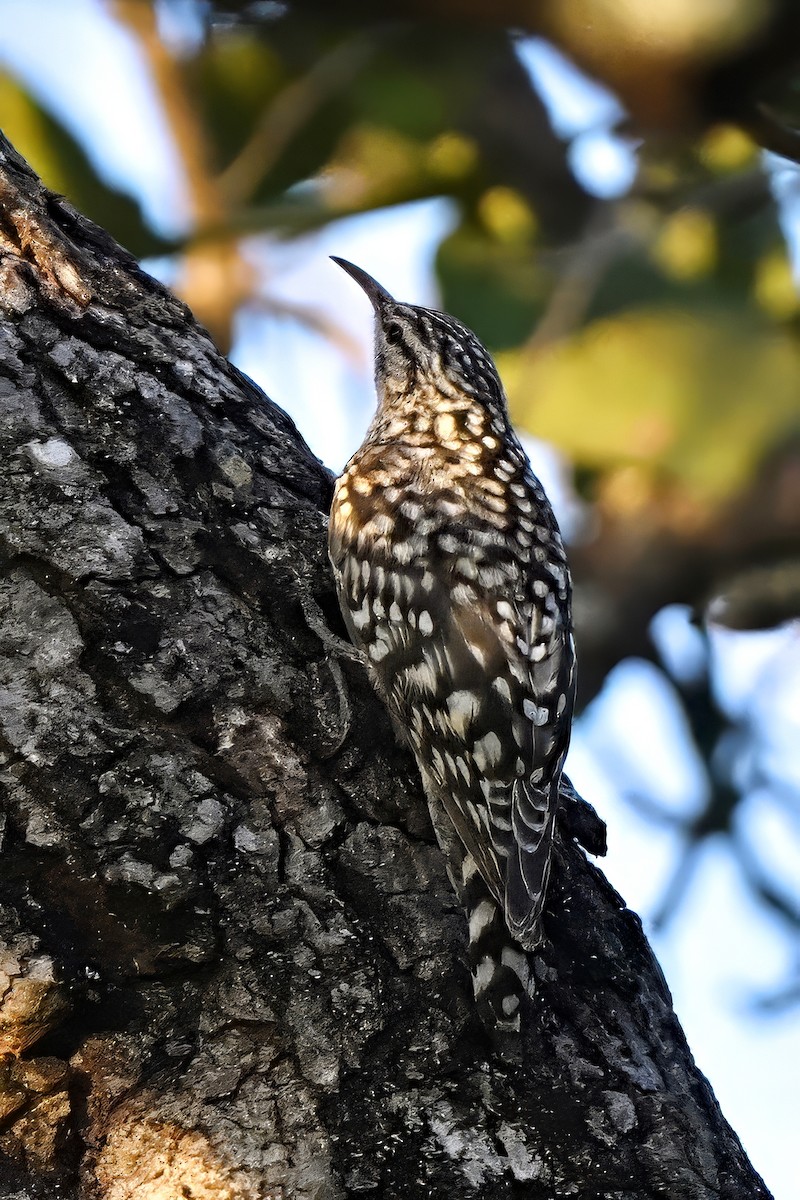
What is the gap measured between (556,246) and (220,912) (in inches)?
219

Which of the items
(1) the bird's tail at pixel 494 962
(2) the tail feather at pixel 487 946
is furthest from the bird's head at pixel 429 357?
(1) the bird's tail at pixel 494 962

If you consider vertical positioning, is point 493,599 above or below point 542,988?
above

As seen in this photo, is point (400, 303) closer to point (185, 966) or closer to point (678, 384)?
point (185, 966)

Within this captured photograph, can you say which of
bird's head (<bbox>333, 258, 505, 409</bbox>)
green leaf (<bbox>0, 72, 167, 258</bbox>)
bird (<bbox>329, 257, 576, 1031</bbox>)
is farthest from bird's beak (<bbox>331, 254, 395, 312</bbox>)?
green leaf (<bbox>0, 72, 167, 258</bbox>)

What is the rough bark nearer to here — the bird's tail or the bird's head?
the bird's tail

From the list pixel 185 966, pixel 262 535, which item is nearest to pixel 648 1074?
pixel 185 966

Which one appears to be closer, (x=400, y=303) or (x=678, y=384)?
(x=400, y=303)

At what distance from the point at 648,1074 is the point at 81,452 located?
1636mm

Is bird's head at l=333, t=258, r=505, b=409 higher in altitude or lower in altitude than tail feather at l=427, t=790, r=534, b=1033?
higher

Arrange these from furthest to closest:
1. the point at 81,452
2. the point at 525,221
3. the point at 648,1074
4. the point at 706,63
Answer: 1. the point at 525,221
2. the point at 706,63
3. the point at 81,452
4. the point at 648,1074

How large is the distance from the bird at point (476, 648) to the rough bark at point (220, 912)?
0.27 feet

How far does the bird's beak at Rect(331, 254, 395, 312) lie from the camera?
164 inches

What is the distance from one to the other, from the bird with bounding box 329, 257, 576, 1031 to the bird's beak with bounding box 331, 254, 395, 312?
2.68 feet

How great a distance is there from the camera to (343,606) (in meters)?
2.94
